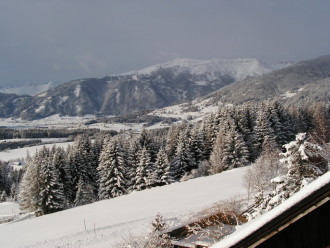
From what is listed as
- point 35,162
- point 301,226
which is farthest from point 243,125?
point 301,226

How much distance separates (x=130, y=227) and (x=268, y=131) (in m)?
A: 39.7

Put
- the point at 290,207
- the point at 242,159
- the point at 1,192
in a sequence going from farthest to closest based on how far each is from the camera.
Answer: the point at 1,192, the point at 242,159, the point at 290,207

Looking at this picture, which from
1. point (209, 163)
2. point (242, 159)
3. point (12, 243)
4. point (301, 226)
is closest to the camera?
point (301, 226)

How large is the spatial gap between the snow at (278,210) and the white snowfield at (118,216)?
2826cm

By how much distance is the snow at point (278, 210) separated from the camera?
444 cm

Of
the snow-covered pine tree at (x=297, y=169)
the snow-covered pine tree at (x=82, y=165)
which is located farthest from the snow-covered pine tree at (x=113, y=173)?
the snow-covered pine tree at (x=297, y=169)

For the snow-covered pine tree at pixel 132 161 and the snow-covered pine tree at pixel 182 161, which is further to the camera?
the snow-covered pine tree at pixel 182 161

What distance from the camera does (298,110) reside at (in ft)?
287

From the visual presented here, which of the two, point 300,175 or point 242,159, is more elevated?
point 300,175

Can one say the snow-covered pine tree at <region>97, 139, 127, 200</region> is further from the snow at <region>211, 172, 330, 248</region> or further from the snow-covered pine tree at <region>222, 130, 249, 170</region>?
the snow at <region>211, 172, 330, 248</region>

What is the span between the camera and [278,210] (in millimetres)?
4582

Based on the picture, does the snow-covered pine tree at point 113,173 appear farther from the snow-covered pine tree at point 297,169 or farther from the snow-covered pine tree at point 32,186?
the snow-covered pine tree at point 297,169

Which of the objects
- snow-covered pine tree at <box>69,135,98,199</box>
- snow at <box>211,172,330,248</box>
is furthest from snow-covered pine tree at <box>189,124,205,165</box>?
snow at <box>211,172,330,248</box>

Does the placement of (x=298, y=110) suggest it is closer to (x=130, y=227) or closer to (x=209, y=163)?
(x=209, y=163)
